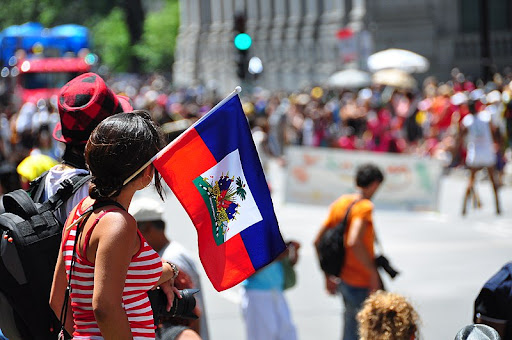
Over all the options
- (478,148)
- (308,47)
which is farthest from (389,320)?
(308,47)

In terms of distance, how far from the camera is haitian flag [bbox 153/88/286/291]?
149 inches

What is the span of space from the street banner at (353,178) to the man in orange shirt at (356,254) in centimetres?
812

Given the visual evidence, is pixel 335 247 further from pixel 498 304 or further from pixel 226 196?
pixel 226 196

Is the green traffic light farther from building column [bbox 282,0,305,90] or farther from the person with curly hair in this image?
building column [bbox 282,0,305,90]

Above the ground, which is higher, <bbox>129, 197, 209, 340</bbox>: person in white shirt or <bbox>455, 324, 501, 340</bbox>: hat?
<bbox>455, 324, 501, 340</bbox>: hat

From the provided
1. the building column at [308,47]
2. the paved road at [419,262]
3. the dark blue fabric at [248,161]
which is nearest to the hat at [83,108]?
the dark blue fabric at [248,161]

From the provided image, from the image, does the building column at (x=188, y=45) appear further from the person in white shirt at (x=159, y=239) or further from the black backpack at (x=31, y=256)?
the black backpack at (x=31, y=256)

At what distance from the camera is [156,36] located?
86.0 metres

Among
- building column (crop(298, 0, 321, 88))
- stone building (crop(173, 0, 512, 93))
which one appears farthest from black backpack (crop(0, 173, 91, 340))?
building column (crop(298, 0, 321, 88))

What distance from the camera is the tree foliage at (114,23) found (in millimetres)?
86562

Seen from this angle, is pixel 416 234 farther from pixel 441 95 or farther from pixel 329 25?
pixel 329 25

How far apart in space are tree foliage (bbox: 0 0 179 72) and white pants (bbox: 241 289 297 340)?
3101 inches

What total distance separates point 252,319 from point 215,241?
14.1 ft

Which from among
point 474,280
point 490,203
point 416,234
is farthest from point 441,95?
point 474,280
